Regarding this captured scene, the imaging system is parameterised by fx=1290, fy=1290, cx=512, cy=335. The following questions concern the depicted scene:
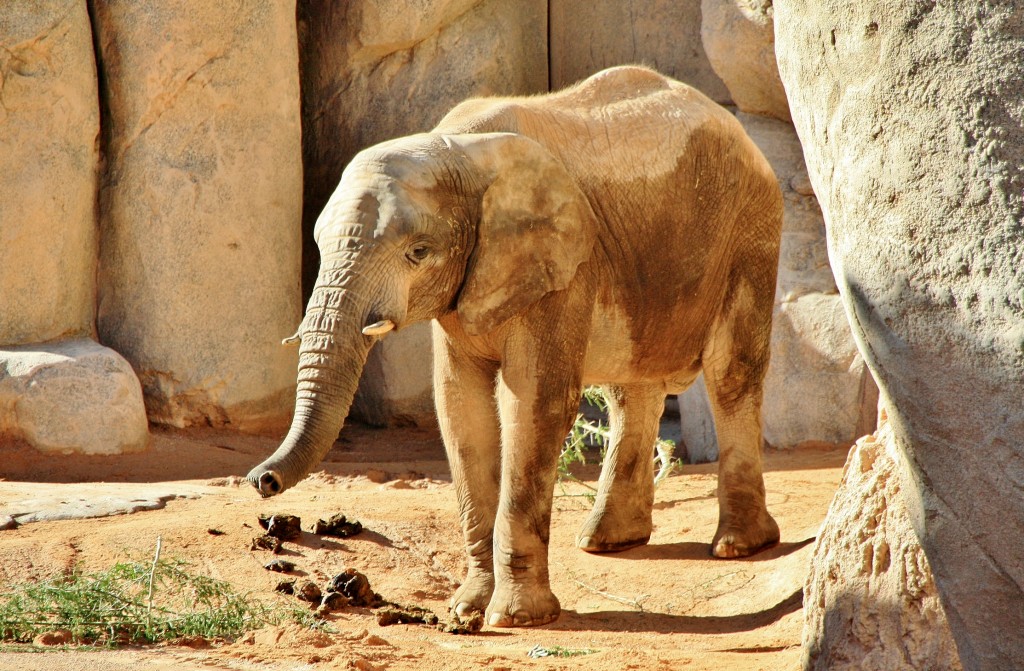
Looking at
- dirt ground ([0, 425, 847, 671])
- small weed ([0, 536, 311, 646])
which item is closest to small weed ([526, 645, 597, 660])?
dirt ground ([0, 425, 847, 671])

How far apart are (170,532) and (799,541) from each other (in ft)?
10.7

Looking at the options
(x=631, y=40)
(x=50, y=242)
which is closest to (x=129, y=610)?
(x=50, y=242)

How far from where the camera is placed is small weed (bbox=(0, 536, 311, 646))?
4.85 metres

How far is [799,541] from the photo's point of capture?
268 inches

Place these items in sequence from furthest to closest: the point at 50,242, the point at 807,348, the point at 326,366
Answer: the point at 807,348 < the point at 50,242 < the point at 326,366

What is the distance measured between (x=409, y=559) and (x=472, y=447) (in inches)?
40.1

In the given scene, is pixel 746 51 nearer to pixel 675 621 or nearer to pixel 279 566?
pixel 675 621

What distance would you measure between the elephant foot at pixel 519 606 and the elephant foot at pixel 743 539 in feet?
4.56

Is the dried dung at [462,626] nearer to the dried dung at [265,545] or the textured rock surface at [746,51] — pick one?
the dried dung at [265,545]

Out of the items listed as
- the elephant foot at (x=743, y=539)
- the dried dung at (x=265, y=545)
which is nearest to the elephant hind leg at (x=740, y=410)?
the elephant foot at (x=743, y=539)

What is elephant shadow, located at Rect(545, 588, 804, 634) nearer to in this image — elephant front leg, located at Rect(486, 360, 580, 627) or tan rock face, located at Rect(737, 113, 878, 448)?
elephant front leg, located at Rect(486, 360, 580, 627)

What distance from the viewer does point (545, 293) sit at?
18.6 ft

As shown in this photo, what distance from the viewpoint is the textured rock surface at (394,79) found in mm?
10531

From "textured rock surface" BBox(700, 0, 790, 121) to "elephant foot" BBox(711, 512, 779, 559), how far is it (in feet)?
13.0
